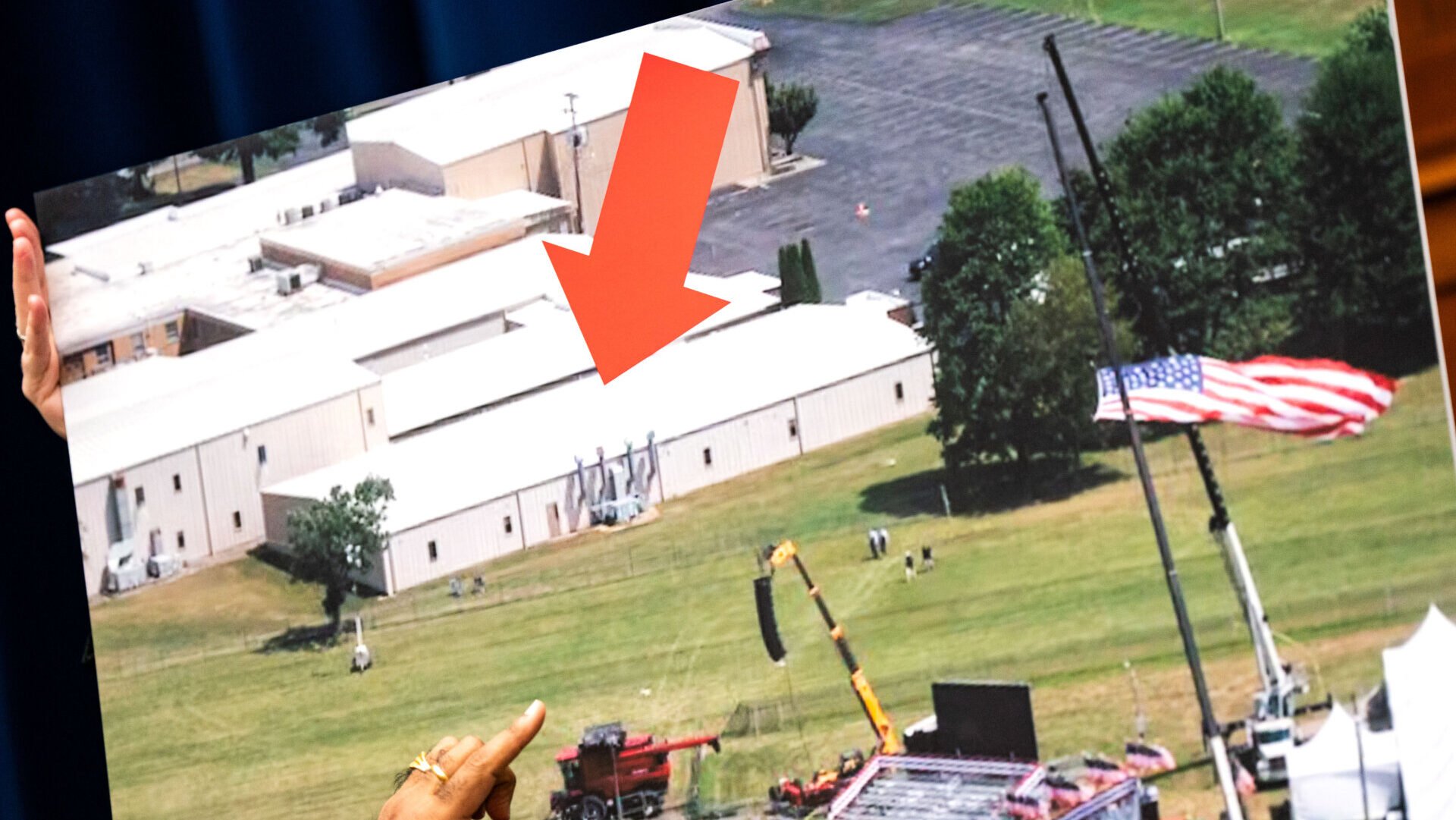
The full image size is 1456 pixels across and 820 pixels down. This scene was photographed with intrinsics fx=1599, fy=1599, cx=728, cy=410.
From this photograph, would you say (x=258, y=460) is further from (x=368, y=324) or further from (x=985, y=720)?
(x=985, y=720)

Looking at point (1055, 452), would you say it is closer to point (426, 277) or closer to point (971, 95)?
point (971, 95)

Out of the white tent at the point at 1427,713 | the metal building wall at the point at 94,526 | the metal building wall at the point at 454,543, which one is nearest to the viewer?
the white tent at the point at 1427,713

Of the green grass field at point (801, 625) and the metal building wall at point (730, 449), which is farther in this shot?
the metal building wall at point (730, 449)

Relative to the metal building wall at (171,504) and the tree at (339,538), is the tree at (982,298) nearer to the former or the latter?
the tree at (339,538)

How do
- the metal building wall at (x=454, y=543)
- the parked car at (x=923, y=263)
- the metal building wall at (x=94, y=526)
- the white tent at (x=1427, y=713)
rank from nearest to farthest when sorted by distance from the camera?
the white tent at (x=1427, y=713) < the parked car at (x=923, y=263) < the metal building wall at (x=454, y=543) < the metal building wall at (x=94, y=526)

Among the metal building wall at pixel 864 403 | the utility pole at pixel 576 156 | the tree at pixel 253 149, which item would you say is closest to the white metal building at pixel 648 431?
the metal building wall at pixel 864 403

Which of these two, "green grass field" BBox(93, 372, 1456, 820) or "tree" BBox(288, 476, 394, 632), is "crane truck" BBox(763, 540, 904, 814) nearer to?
"green grass field" BBox(93, 372, 1456, 820)

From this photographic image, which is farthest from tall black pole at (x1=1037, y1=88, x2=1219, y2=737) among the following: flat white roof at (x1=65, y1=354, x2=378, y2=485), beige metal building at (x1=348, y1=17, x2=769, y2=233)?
flat white roof at (x1=65, y1=354, x2=378, y2=485)
